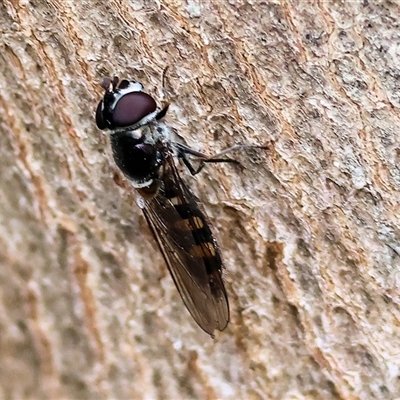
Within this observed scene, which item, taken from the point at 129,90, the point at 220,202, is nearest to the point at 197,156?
the point at 220,202

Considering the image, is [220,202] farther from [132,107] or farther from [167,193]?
[132,107]

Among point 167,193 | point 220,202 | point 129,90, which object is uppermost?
point 129,90

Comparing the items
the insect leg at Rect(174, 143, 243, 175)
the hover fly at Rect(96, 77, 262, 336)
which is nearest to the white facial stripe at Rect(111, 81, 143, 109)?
the hover fly at Rect(96, 77, 262, 336)

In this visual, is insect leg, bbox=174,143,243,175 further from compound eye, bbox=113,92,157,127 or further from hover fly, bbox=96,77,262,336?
compound eye, bbox=113,92,157,127

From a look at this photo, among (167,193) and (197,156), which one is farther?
(167,193)

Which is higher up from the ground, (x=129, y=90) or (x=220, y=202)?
(x=129, y=90)

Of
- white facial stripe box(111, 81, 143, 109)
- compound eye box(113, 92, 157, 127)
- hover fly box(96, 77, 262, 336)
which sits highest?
white facial stripe box(111, 81, 143, 109)
